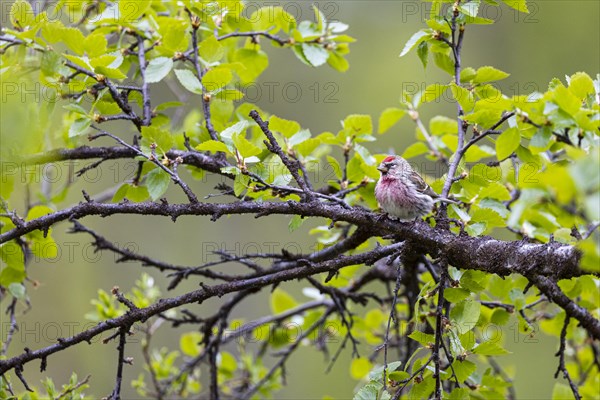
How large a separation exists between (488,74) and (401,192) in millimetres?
754

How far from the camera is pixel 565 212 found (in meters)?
1.54

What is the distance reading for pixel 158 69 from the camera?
10.4 ft

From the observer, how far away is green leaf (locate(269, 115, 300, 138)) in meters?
3.23

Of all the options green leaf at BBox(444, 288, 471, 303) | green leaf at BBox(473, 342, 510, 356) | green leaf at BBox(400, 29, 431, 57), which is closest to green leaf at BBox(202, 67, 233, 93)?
green leaf at BBox(400, 29, 431, 57)

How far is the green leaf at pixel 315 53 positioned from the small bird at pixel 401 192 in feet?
2.16

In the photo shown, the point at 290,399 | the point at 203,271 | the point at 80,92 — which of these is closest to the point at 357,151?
the point at 203,271

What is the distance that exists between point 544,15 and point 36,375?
28.4 ft

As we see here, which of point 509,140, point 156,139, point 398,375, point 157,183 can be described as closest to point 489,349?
point 398,375

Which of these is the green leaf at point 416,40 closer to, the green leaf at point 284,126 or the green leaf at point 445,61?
the green leaf at point 445,61

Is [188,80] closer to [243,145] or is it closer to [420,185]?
[243,145]

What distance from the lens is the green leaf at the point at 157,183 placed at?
2802 millimetres

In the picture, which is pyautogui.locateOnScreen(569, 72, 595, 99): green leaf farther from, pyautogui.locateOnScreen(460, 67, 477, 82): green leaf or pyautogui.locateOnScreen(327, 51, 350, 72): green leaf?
pyautogui.locateOnScreen(327, 51, 350, 72): green leaf

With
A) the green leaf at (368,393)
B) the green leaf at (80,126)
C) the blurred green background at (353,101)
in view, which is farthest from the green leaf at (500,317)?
the blurred green background at (353,101)

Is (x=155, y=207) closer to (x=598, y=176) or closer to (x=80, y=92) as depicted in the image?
(x=80, y=92)
